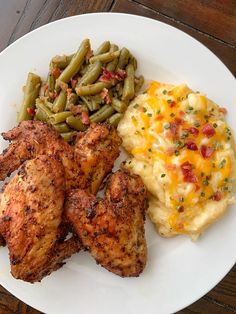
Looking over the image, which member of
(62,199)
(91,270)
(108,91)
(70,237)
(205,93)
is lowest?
(91,270)

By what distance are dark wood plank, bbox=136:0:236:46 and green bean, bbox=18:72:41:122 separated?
4.62 ft

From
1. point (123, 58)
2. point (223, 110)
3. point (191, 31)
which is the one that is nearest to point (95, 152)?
point (123, 58)

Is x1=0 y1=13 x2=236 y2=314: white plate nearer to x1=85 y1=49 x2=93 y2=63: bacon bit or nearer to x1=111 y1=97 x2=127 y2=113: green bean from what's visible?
x1=85 y1=49 x2=93 y2=63: bacon bit

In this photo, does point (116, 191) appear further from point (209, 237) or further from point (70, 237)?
point (209, 237)

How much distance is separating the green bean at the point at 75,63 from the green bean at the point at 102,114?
430 millimetres

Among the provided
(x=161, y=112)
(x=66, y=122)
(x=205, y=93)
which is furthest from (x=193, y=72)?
(x=66, y=122)

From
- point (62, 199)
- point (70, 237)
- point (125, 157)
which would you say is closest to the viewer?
point (62, 199)

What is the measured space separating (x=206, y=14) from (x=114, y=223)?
245 centimetres

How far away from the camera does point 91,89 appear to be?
16.2 feet

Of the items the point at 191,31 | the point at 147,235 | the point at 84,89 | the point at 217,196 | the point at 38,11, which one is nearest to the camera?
the point at 217,196

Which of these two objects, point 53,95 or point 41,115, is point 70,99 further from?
point 41,115

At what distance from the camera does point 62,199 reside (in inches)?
176

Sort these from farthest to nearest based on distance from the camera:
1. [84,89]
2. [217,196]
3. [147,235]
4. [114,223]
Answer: [147,235] < [84,89] < [217,196] < [114,223]

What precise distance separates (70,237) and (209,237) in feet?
4.31
